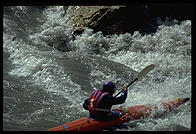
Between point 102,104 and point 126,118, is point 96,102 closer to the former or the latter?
point 102,104

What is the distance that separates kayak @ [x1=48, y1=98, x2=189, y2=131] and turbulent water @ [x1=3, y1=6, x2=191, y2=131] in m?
0.15

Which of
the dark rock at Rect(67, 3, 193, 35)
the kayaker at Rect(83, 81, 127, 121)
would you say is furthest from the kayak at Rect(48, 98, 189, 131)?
the dark rock at Rect(67, 3, 193, 35)

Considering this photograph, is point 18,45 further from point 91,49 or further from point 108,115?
point 108,115

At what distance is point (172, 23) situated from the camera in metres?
12.0

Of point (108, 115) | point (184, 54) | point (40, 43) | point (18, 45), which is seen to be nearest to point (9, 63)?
point (18, 45)

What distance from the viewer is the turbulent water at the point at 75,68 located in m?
6.40

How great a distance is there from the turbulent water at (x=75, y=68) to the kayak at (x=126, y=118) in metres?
0.15

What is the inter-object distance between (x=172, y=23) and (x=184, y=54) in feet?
5.84

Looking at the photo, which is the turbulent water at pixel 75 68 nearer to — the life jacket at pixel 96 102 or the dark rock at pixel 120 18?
the dark rock at pixel 120 18

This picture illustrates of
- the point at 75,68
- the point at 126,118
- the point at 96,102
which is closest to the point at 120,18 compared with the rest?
the point at 75,68

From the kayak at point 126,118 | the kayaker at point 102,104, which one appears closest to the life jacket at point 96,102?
the kayaker at point 102,104

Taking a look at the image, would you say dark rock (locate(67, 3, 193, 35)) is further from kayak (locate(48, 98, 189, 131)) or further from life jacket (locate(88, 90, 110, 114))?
life jacket (locate(88, 90, 110, 114))

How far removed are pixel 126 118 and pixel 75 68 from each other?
10.5 feet

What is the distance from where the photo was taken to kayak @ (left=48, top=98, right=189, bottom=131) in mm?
5484
